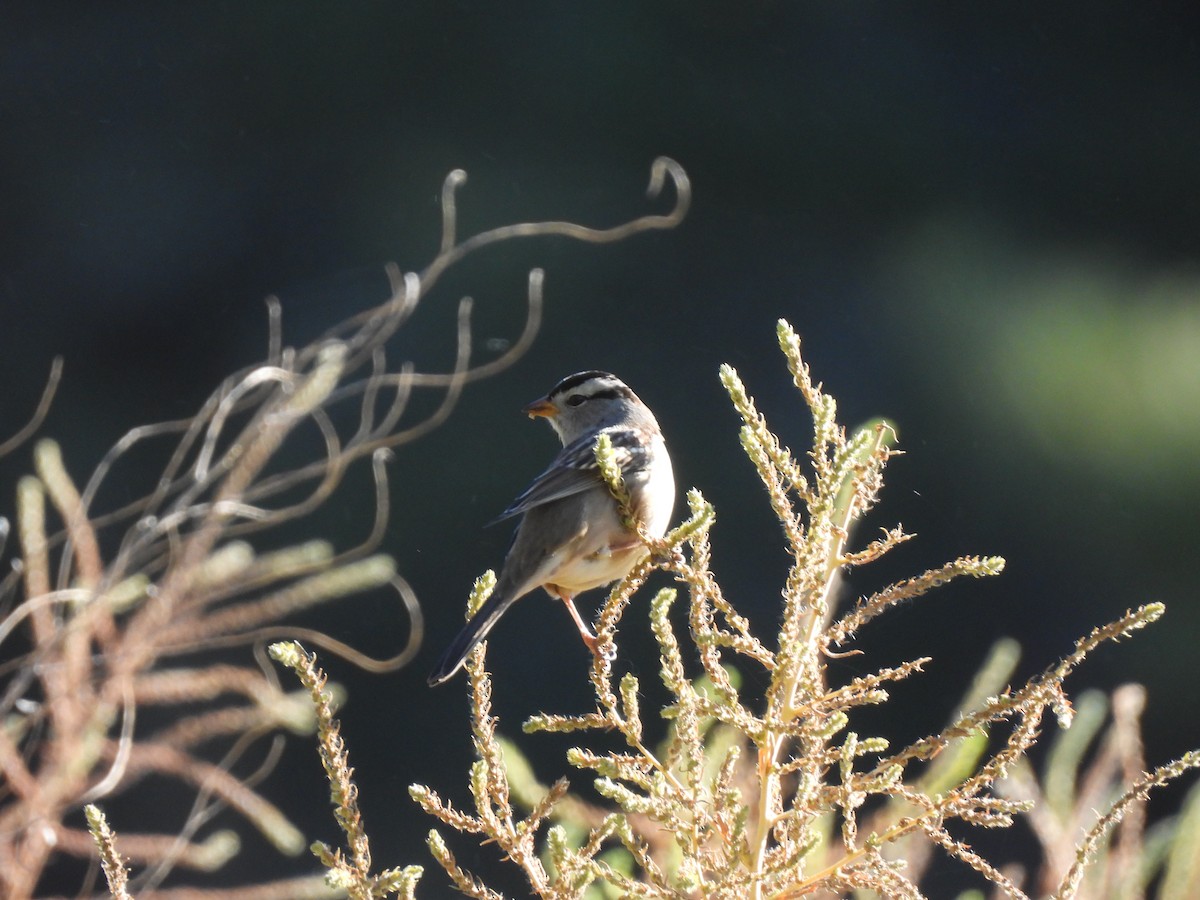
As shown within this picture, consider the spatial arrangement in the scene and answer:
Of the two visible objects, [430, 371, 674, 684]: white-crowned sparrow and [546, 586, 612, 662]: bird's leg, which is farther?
[430, 371, 674, 684]: white-crowned sparrow

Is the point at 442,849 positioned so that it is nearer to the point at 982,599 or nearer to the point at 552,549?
the point at 552,549

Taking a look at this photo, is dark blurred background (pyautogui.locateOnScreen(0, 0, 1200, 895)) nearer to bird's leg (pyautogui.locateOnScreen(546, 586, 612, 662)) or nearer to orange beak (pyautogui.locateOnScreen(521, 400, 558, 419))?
orange beak (pyautogui.locateOnScreen(521, 400, 558, 419))

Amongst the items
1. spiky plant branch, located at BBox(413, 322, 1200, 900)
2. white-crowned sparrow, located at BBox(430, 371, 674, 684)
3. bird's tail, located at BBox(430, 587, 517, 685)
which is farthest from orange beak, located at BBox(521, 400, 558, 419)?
spiky plant branch, located at BBox(413, 322, 1200, 900)

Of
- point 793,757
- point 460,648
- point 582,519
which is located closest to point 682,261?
point 582,519

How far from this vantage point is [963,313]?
37.2ft

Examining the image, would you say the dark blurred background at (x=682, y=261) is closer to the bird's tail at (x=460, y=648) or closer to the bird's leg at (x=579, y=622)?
the bird's leg at (x=579, y=622)

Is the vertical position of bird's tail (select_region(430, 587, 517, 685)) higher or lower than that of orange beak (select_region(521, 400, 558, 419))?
lower

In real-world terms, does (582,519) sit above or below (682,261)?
below

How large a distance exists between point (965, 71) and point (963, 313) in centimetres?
335

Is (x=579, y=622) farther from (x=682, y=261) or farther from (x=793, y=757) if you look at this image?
(x=682, y=261)

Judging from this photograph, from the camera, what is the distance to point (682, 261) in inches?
499

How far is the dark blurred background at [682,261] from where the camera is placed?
1021cm

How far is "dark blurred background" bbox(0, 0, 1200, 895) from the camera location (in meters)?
10.2

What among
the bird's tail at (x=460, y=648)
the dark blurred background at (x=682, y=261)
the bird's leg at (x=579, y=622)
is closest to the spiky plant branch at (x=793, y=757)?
the bird's leg at (x=579, y=622)
